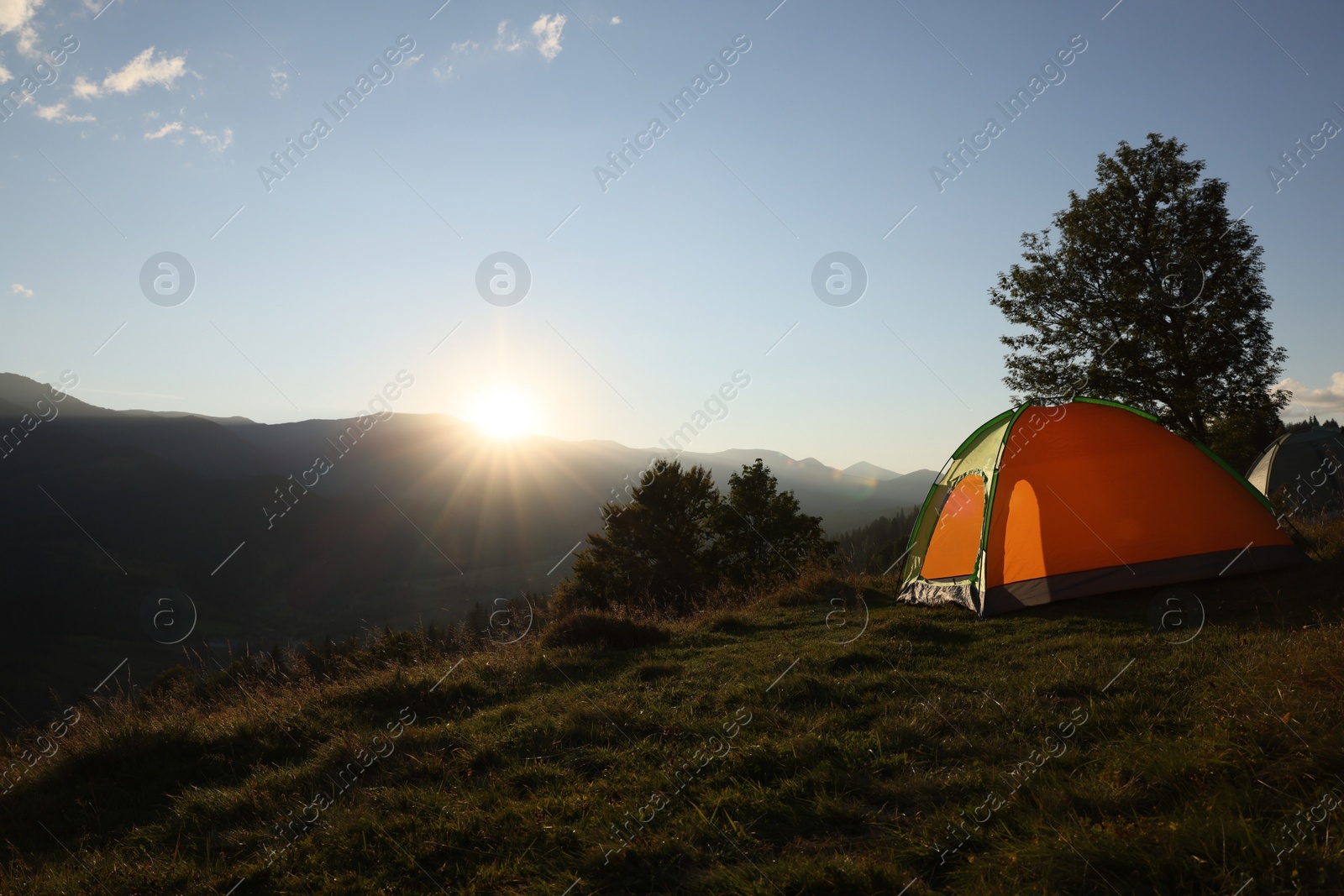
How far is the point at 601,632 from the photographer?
405 inches

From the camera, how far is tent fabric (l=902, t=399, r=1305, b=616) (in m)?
9.94

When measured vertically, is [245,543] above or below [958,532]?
below

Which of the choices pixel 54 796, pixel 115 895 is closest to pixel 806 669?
pixel 115 895

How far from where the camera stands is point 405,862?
3.88 meters

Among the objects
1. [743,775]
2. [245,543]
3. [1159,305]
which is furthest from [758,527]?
[245,543]

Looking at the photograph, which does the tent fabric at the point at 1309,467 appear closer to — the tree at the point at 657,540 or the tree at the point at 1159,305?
the tree at the point at 1159,305

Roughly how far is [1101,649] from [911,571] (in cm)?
553

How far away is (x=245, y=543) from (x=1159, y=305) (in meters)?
169

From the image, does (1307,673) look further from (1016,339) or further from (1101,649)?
(1016,339)

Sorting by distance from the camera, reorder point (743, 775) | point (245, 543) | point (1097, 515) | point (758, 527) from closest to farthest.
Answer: point (743, 775), point (1097, 515), point (758, 527), point (245, 543)

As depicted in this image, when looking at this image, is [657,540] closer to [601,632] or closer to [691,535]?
[691,535]

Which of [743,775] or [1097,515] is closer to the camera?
[743,775]

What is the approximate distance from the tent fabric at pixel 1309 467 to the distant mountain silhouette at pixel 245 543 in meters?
93.0

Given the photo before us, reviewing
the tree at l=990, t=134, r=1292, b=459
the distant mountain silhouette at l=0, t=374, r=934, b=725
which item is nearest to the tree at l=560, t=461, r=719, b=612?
the tree at l=990, t=134, r=1292, b=459
